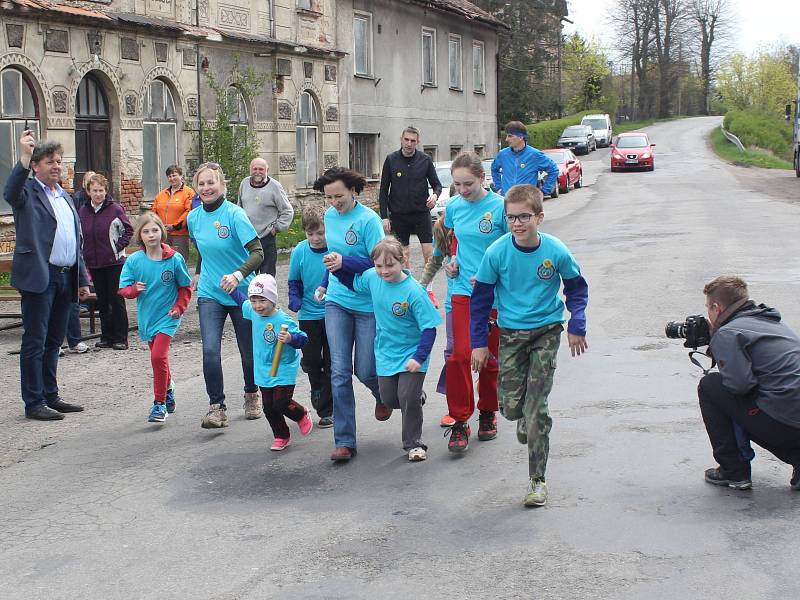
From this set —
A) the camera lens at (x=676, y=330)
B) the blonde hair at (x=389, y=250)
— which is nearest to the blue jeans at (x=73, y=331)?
the blonde hair at (x=389, y=250)

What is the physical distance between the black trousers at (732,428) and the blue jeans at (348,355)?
2146 millimetres

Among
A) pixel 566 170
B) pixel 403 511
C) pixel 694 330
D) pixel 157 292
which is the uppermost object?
pixel 566 170

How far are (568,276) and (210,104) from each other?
63.5ft

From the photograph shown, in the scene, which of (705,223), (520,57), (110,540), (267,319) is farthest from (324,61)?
(520,57)

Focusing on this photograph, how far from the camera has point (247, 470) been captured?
6797mm

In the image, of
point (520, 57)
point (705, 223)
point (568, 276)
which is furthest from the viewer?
point (520, 57)

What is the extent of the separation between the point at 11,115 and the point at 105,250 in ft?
27.7

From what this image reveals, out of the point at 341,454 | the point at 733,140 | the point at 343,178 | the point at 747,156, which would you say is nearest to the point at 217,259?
the point at 343,178

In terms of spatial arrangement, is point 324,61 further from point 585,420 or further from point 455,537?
point 455,537

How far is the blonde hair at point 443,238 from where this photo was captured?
24.7 ft

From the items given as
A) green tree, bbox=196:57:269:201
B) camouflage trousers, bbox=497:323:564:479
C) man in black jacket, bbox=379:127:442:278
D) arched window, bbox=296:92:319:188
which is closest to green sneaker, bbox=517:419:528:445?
camouflage trousers, bbox=497:323:564:479

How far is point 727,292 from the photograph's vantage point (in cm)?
Result: 596

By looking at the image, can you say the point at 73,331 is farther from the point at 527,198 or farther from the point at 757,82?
the point at 757,82

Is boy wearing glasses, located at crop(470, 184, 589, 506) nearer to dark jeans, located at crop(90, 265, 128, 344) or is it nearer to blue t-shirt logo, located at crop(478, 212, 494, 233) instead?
blue t-shirt logo, located at crop(478, 212, 494, 233)
